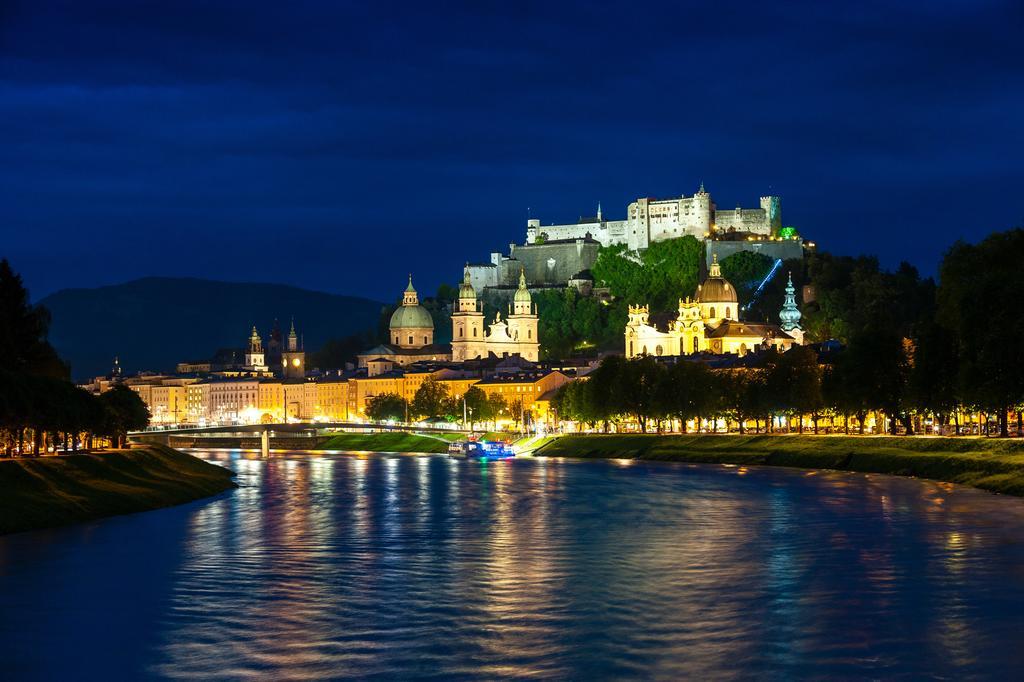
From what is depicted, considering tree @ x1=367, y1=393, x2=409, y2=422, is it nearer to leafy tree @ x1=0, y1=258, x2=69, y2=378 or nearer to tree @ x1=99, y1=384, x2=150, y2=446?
tree @ x1=99, y1=384, x2=150, y2=446

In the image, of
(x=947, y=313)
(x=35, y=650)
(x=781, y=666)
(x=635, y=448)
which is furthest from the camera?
(x=635, y=448)

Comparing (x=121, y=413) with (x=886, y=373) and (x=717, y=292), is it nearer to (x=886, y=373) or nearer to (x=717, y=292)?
(x=886, y=373)

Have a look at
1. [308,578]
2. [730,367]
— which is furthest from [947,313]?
[730,367]

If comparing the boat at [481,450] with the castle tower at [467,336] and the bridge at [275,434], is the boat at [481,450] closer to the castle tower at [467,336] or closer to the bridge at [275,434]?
the bridge at [275,434]

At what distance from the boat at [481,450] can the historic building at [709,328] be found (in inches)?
1464

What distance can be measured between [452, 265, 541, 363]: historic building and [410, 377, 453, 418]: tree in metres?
24.4

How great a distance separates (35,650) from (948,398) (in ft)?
157

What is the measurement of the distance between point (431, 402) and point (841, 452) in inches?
3357

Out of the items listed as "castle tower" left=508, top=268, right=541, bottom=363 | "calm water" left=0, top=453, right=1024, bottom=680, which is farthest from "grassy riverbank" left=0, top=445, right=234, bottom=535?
"castle tower" left=508, top=268, right=541, bottom=363

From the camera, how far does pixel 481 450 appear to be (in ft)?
388

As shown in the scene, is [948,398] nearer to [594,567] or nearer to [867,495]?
[867,495]

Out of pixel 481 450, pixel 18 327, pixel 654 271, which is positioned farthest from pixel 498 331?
pixel 18 327

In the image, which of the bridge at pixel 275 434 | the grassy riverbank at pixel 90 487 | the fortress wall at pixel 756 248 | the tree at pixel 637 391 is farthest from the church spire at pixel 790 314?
the grassy riverbank at pixel 90 487

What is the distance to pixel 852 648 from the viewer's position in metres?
27.2
